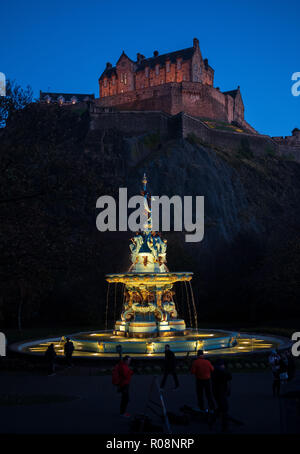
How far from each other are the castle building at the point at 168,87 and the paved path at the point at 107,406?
76.4 meters

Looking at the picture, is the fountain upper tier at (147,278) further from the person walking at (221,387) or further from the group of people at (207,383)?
the person walking at (221,387)

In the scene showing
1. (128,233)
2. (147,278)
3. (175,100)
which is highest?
(175,100)

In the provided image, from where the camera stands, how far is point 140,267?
2453cm

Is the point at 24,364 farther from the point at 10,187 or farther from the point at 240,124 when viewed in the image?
the point at 240,124

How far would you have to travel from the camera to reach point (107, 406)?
12.4 m

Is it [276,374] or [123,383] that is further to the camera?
[276,374]

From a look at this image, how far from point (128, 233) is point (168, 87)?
40272 millimetres

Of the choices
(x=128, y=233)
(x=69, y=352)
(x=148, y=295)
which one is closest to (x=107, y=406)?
(x=69, y=352)

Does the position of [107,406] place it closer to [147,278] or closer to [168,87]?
[147,278]

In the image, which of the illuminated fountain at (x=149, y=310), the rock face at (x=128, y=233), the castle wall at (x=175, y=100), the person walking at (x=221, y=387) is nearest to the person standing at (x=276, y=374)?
the person walking at (x=221, y=387)

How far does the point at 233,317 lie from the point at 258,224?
84.2 ft

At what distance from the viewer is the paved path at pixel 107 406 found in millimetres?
9977

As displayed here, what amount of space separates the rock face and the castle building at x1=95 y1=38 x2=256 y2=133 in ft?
38.5

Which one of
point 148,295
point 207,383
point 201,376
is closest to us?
point 207,383
